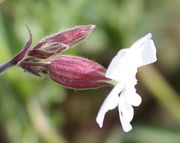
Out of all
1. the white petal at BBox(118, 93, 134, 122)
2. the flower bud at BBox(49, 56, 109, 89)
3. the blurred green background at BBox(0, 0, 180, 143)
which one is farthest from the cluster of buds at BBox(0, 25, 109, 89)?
the blurred green background at BBox(0, 0, 180, 143)

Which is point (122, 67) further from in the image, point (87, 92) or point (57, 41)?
point (87, 92)

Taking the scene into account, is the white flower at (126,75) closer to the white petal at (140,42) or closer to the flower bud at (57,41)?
the white petal at (140,42)

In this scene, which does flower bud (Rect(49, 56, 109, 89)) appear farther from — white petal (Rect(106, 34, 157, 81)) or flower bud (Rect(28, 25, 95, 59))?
white petal (Rect(106, 34, 157, 81))

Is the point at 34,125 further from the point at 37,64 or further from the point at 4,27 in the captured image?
the point at 37,64

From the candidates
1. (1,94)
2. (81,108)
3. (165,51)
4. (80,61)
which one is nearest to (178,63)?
(165,51)

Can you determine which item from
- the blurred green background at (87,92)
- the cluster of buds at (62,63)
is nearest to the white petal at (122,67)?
the cluster of buds at (62,63)

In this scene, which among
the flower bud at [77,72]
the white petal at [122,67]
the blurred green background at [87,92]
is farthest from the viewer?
the blurred green background at [87,92]

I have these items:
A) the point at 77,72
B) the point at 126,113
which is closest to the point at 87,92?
the point at 77,72
